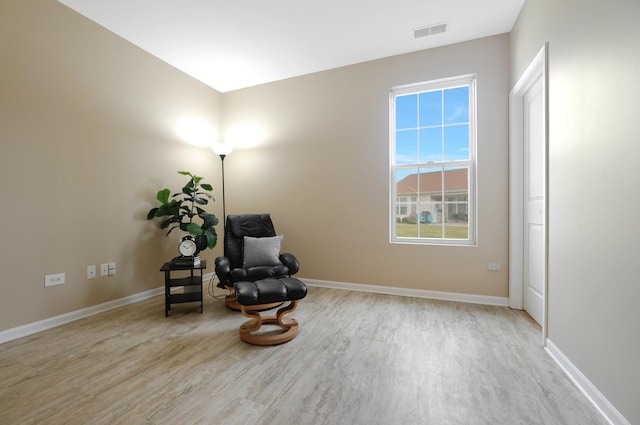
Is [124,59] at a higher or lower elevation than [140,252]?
higher

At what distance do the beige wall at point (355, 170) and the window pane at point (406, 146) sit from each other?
0.18 m

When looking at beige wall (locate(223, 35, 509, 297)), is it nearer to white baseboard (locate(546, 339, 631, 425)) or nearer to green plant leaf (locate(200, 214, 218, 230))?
green plant leaf (locate(200, 214, 218, 230))

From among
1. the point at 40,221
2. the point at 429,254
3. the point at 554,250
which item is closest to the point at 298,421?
the point at 554,250

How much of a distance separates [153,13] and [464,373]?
406cm

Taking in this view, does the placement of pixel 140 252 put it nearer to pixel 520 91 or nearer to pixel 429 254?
pixel 429 254

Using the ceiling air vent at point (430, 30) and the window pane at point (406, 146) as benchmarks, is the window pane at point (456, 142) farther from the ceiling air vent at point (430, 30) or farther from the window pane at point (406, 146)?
the ceiling air vent at point (430, 30)

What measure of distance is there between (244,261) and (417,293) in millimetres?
2107

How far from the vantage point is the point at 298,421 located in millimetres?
1406

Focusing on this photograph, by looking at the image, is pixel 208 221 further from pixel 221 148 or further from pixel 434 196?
pixel 434 196

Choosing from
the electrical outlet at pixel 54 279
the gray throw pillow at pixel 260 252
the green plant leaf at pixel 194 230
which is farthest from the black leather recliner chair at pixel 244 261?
the electrical outlet at pixel 54 279

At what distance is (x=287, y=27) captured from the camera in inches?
115

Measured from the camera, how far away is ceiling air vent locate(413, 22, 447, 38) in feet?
9.52

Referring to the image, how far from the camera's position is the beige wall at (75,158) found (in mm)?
2301

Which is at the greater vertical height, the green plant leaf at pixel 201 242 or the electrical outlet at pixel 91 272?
the green plant leaf at pixel 201 242
